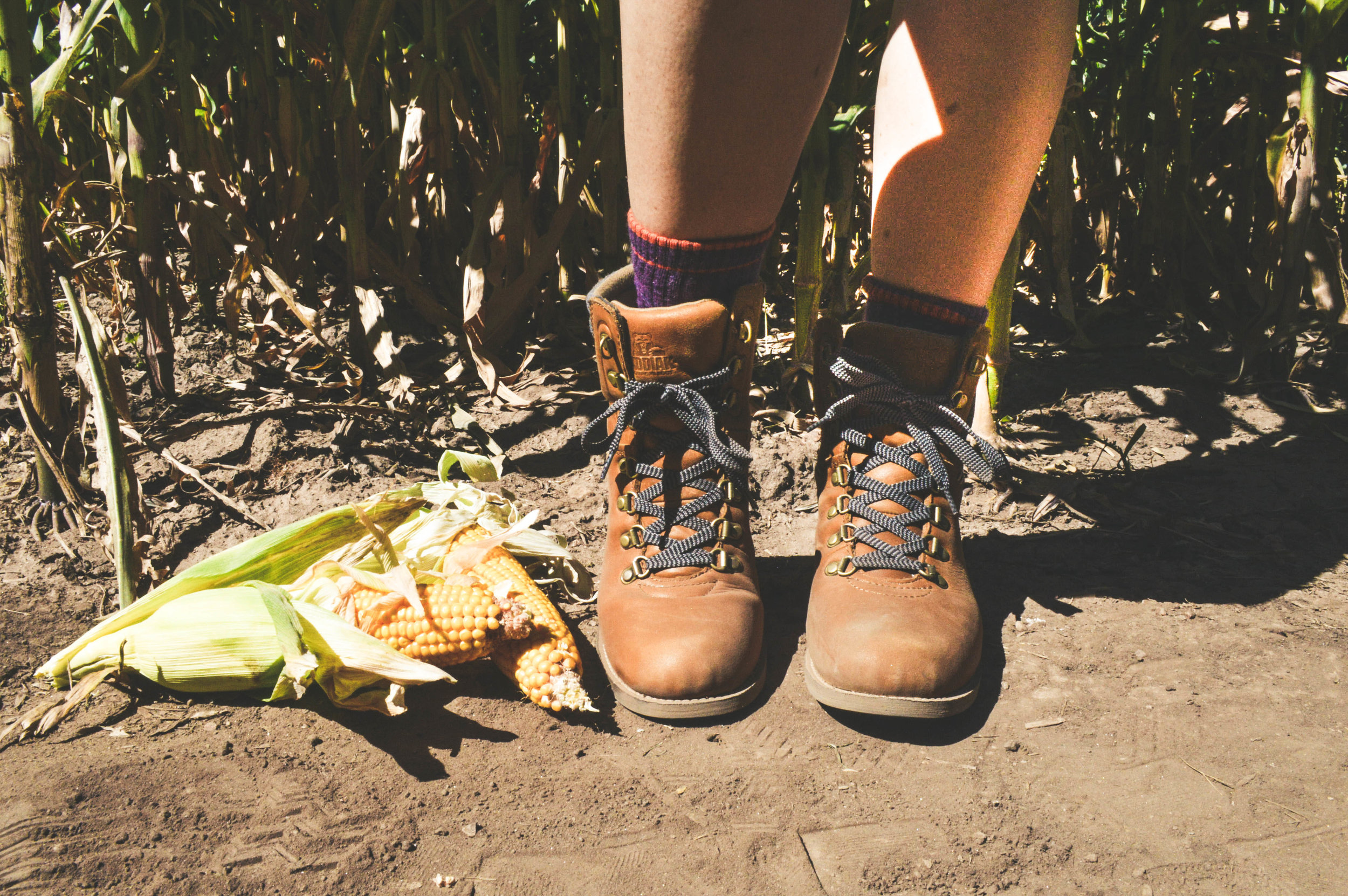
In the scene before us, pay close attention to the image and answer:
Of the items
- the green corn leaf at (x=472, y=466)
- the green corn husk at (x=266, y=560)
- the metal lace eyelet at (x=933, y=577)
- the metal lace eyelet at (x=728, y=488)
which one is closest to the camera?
the green corn husk at (x=266, y=560)

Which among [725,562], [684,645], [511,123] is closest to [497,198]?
[511,123]

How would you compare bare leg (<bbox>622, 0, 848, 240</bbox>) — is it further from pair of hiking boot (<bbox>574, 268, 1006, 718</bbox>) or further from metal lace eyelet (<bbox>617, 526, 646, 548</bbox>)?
metal lace eyelet (<bbox>617, 526, 646, 548</bbox>)

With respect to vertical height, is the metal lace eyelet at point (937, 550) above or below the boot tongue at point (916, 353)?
below

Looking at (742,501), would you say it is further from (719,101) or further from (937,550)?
(719,101)

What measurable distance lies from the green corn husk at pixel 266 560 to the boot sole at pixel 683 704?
1.37 feet

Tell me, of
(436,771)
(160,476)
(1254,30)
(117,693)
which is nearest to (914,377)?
(436,771)

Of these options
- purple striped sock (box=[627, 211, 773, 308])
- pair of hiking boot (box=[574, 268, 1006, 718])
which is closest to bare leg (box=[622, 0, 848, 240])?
purple striped sock (box=[627, 211, 773, 308])

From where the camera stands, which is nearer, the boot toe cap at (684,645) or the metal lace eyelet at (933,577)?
the boot toe cap at (684,645)

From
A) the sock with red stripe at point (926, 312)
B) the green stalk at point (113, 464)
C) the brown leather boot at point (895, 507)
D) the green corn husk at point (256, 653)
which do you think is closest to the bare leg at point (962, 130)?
the sock with red stripe at point (926, 312)

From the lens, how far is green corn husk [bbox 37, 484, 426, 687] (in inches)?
40.9

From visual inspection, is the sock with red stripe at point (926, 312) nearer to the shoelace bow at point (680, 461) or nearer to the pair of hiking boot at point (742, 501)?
the pair of hiking boot at point (742, 501)

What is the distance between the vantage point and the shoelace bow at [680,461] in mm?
1191

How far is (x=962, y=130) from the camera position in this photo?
1.15 meters

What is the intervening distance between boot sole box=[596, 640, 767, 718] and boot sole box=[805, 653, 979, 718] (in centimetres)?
10
